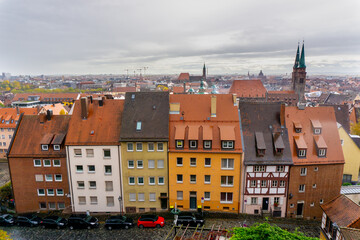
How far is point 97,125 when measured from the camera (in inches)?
1516

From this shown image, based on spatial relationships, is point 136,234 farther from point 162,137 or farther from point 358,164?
point 358,164

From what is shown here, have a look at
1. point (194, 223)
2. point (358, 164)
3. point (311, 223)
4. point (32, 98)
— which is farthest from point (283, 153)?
point (32, 98)

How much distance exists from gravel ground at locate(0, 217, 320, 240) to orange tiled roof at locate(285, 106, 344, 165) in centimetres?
856

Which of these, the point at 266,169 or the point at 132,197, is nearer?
the point at 266,169

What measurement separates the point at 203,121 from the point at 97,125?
52.9 ft

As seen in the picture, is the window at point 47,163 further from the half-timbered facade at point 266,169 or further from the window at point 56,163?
the half-timbered facade at point 266,169

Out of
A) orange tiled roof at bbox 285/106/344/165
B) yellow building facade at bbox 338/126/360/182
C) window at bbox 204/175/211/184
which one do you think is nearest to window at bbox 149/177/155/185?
window at bbox 204/175/211/184

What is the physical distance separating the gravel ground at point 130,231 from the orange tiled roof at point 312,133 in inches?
337

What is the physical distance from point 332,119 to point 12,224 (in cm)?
5001

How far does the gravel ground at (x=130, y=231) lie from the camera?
3241 cm

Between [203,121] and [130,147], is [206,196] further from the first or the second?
[130,147]

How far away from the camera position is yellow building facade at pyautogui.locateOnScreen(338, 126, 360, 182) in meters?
46.7

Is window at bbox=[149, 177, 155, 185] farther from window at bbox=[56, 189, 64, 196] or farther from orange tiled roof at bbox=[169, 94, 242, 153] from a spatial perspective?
window at bbox=[56, 189, 64, 196]

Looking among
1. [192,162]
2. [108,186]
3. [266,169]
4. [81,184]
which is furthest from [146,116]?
[266,169]
